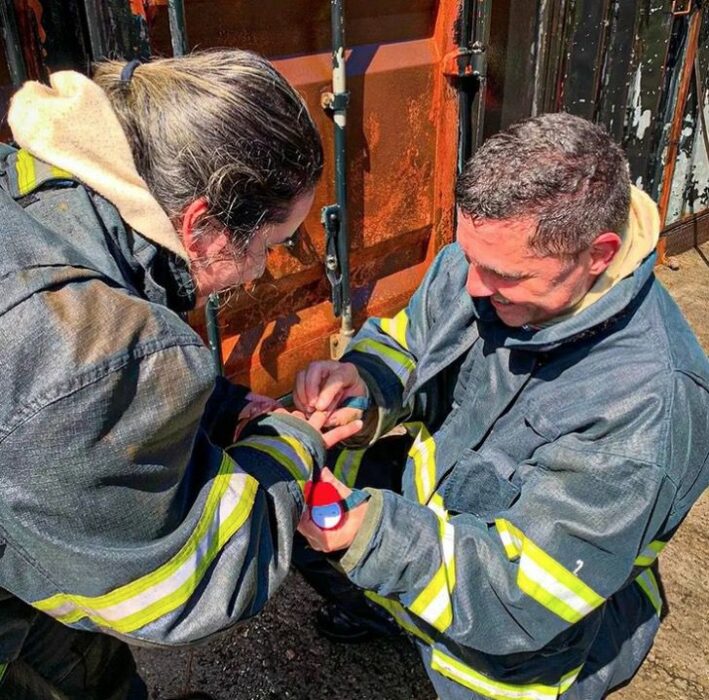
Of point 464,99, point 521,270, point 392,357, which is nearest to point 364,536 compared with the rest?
point 521,270

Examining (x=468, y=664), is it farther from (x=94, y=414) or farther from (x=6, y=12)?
(x=6, y=12)

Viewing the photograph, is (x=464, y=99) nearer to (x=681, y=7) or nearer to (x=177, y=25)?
(x=177, y=25)

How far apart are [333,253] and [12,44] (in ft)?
4.43

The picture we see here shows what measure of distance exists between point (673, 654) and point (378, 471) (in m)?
1.11

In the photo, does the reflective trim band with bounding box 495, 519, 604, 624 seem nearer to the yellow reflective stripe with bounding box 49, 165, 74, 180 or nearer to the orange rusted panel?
the yellow reflective stripe with bounding box 49, 165, 74, 180

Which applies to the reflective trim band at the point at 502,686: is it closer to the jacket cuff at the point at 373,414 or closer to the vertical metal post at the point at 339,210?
the jacket cuff at the point at 373,414

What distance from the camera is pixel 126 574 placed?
121cm

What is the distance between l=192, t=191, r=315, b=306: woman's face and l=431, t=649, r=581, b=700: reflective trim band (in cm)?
122

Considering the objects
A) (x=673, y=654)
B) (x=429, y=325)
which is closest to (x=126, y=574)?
(x=429, y=325)

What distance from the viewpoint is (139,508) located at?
1183mm

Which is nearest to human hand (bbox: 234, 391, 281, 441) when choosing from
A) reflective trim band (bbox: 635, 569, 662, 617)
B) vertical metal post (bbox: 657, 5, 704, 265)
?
reflective trim band (bbox: 635, 569, 662, 617)

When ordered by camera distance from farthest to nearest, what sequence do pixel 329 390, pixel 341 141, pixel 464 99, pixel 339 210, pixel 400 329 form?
pixel 464 99, pixel 339 210, pixel 341 141, pixel 400 329, pixel 329 390

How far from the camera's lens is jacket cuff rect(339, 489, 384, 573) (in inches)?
68.2

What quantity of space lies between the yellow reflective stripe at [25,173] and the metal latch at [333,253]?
65.4 inches
